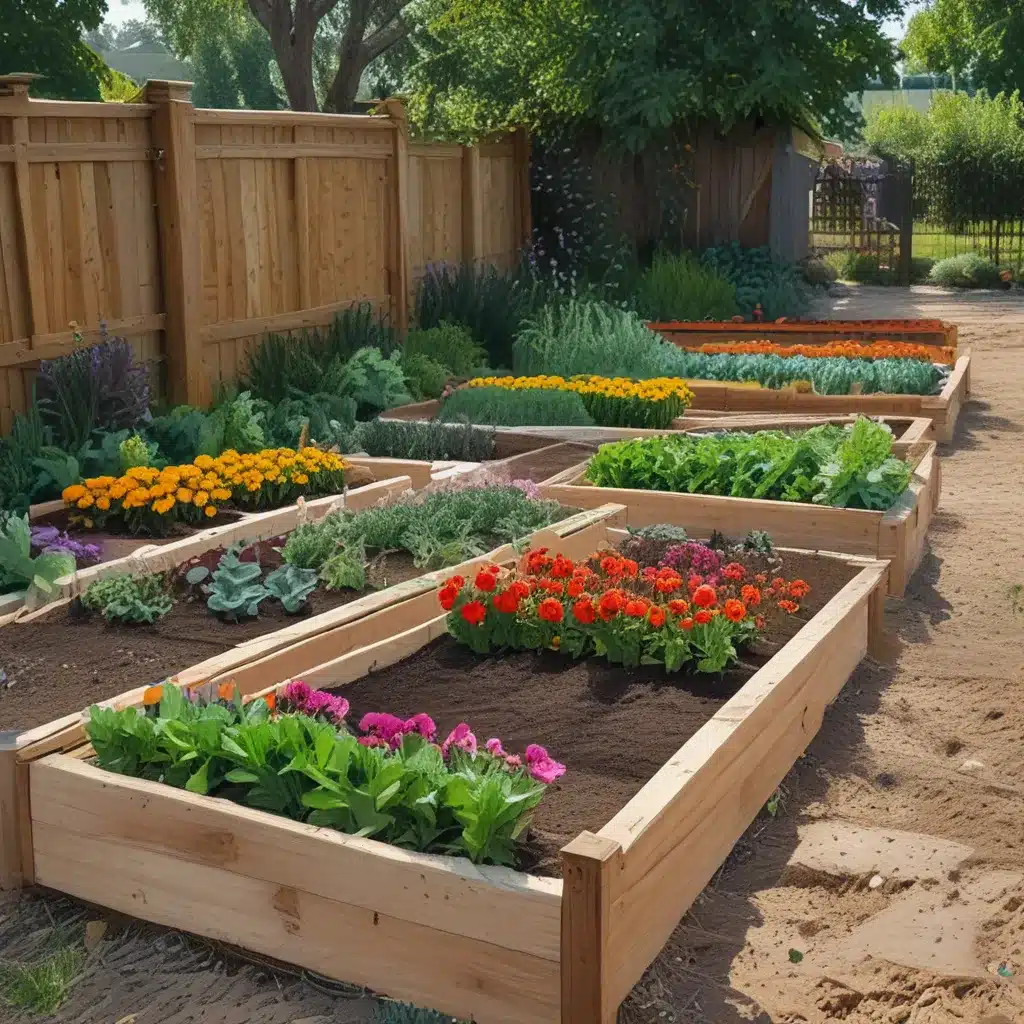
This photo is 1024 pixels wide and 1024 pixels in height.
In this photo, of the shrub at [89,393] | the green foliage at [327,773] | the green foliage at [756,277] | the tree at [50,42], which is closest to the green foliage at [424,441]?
the shrub at [89,393]

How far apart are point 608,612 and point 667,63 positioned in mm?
12571

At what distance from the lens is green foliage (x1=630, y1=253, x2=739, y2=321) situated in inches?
591

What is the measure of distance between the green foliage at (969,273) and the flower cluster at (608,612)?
856 inches

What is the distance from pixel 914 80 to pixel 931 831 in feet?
386

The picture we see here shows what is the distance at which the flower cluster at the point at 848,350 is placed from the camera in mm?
11789

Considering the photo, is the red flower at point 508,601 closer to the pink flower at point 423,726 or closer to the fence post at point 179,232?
the pink flower at point 423,726

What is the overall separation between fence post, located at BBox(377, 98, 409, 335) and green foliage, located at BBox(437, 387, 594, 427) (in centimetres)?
263

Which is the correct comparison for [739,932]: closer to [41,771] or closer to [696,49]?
[41,771]

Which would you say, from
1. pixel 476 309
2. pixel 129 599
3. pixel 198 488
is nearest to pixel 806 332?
pixel 476 309

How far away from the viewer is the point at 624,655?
4.77 m

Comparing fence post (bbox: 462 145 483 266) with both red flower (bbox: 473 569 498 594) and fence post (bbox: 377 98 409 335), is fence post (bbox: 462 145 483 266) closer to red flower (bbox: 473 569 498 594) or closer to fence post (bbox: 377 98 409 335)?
fence post (bbox: 377 98 409 335)

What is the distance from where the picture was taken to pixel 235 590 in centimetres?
528

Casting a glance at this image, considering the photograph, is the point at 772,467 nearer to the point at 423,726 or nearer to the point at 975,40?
the point at 423,726

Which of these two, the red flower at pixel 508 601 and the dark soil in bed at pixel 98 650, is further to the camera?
the red flower at pixel 508 601
